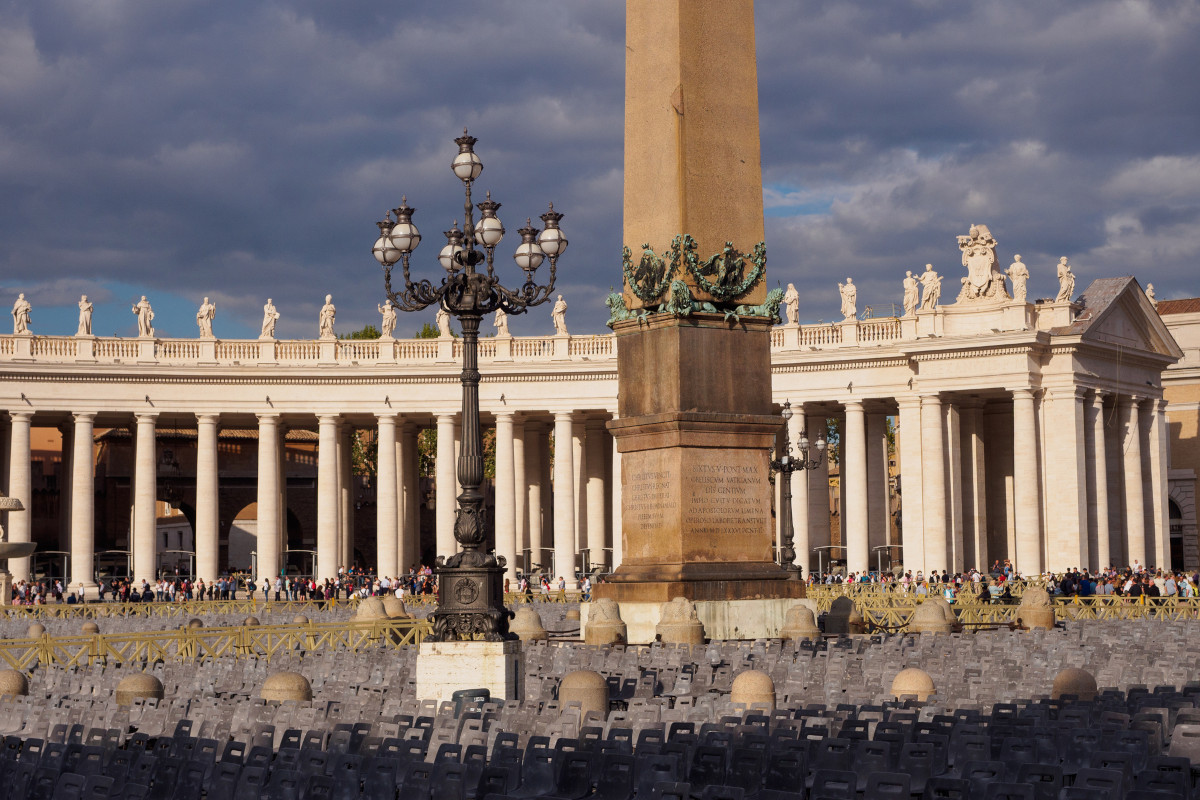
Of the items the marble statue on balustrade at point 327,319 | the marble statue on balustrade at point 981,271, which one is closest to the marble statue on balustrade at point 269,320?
the marble statue on balustrade at point 327,319

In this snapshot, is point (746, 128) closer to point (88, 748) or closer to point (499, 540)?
point (88, 748)

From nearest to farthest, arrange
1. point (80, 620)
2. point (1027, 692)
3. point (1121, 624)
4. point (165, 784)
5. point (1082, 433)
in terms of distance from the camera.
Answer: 1. point (165, 784)
2. point (1027, 692)
3. point (1121, 624)
4. point (80, 620)
5. point (1082, 433)

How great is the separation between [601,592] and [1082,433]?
45.5 metres

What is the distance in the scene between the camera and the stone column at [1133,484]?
7388cm

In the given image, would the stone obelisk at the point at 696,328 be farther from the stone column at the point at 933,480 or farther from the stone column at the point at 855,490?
the stone column at the point at 855,490

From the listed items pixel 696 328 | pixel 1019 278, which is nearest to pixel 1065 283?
pixel 1019 278

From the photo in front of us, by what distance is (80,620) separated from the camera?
41938mm

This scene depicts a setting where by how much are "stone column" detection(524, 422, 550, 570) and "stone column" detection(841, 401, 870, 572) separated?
1859cm

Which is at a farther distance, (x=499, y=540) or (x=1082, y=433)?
(x=499, y=540)

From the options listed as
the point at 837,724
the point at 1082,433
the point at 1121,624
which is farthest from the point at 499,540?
the point at 837,724

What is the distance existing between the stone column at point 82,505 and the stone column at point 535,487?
22.4 metres

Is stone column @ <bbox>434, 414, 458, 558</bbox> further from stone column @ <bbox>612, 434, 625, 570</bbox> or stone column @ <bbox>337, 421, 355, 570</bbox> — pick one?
stone column @ <bbox>612, 434, 625, 570</bbox>

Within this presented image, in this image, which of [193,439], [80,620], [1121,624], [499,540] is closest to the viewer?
[1121,624]

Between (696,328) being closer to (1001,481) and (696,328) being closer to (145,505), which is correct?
(145,505)
